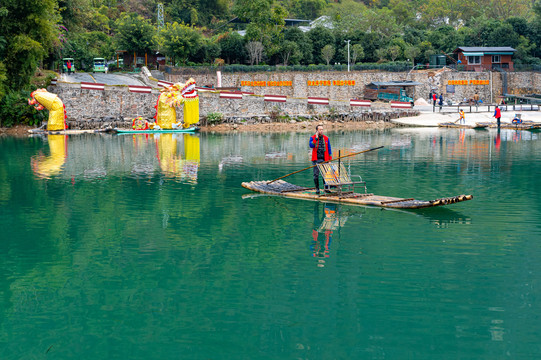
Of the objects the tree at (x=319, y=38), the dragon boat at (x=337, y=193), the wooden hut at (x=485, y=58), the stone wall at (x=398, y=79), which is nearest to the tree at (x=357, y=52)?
the tree at (x=319, y=38)

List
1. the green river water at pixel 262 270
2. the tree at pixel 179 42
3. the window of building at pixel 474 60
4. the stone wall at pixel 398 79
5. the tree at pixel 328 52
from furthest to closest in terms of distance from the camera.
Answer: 1. the tree at pixel 328 52
2. the window of building at pixel 474 60
3. the stone wall at pixel 398 79
4. the tree at pixel 179 42
5. the green river water at pixel 262 270

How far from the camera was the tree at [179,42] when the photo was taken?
233 feet

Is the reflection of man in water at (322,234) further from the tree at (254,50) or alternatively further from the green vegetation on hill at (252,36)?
the tree at (254,50)

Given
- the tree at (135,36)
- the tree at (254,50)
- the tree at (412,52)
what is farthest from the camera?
the tree at (412,52)

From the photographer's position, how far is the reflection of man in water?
14256 millimetres

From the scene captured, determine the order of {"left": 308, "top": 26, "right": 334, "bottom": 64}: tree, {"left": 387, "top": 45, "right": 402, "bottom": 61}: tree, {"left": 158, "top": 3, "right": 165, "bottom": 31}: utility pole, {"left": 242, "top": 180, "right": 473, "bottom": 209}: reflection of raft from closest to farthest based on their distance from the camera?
{"left": 242, "top": 180, "right": 473, "bottom": 209}: reflection of raft < {"left": 387, "top": 45, "right": 402, "bottom": 61}: tree < {"left": 308, "top": 26, "right": 334, "bottom": 64}: tree < {"left": 158, "top": 3, "right": 165, "bottom": 31}: utility pole

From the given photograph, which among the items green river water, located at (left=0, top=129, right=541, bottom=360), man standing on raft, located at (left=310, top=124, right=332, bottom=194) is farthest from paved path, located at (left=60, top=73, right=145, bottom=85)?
man standing on raft, located at (left=310, top=124, right=332, bottom=194)

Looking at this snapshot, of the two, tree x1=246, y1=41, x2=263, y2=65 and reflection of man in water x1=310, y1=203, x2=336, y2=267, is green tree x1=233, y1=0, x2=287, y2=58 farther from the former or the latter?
reflection of man in water x1=310, y1=203, x2=336, y2=267

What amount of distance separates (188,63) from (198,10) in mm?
28043

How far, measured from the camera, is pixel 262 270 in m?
13.2

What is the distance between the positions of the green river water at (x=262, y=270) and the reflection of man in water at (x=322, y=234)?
8cm

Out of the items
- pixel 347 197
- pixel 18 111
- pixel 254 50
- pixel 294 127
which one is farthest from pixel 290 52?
pixel 347 197

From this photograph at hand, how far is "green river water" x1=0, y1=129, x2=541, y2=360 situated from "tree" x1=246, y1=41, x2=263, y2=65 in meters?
50.7

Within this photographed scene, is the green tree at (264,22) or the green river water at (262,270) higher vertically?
the green tree at (264,22)
